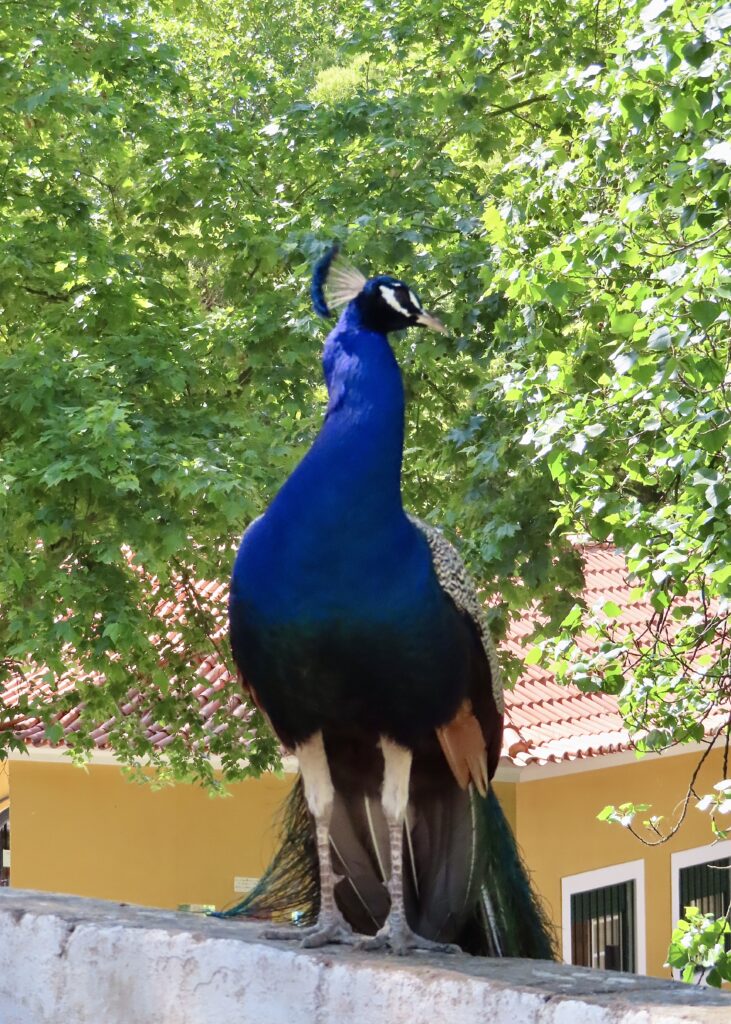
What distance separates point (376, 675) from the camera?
2.88m

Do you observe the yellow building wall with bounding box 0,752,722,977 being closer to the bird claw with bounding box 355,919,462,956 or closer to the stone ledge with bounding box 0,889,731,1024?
the stone ledge with bounding box 0,889,731,1024

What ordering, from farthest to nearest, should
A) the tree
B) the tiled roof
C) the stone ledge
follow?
the tiled roof, the tree, the stone ledge

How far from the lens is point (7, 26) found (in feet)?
24.2

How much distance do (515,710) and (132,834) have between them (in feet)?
10.2

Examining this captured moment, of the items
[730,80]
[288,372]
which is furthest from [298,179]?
[730,80]

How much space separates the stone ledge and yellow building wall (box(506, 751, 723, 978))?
5658 millimetres

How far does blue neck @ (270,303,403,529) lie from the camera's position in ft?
9.42

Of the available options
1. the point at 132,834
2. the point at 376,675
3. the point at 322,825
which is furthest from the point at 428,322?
the point at 132,834

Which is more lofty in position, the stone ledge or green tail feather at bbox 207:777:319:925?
green tail feather at bbox 207:777:319:925

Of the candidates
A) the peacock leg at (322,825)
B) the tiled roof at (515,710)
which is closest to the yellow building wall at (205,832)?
the tiled roof at (515,710)

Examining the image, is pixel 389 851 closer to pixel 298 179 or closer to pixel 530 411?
pixel 530 411

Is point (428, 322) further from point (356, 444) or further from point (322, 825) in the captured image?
point (322, 825)

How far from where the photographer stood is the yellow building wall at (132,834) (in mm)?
10320

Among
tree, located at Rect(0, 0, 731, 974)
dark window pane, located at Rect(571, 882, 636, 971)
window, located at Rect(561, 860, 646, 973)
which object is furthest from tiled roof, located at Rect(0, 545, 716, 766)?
dark window pane, located at Rect(571, 882, 636, 971)
